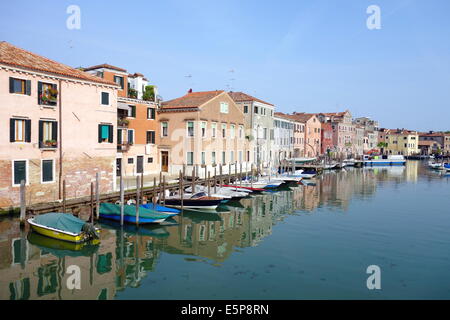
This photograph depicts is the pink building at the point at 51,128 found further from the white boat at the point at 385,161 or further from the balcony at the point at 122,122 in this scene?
the white boat at the point at 385,161

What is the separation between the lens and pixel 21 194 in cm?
1673

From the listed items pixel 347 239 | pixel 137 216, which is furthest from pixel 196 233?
pixel 347 239

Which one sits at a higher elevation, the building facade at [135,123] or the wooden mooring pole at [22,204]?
the building facade at [135,123]

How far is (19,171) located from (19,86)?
438cm

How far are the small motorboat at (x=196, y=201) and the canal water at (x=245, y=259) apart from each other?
90 cm

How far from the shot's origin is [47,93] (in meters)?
19.4

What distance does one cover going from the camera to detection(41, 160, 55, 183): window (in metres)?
19.4

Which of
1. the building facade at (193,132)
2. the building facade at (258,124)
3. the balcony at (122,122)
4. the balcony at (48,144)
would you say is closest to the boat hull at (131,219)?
the balcony at (48,144)

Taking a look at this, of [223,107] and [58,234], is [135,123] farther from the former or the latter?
[58,234]

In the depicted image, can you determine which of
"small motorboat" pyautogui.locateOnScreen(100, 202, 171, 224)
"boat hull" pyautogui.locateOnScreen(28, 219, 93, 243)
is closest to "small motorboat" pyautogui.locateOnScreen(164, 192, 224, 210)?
"small motorboat" pyautogui.locateOnScreen(100, 202, 171, 224)

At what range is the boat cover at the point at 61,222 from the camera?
1545cm

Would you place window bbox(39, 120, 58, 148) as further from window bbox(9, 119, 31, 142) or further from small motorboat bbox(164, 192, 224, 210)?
small motorboat bbox(164, 192, 224, 210)

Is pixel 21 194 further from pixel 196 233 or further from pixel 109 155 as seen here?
pixel 196 233

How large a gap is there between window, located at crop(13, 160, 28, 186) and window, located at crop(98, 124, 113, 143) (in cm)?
486
